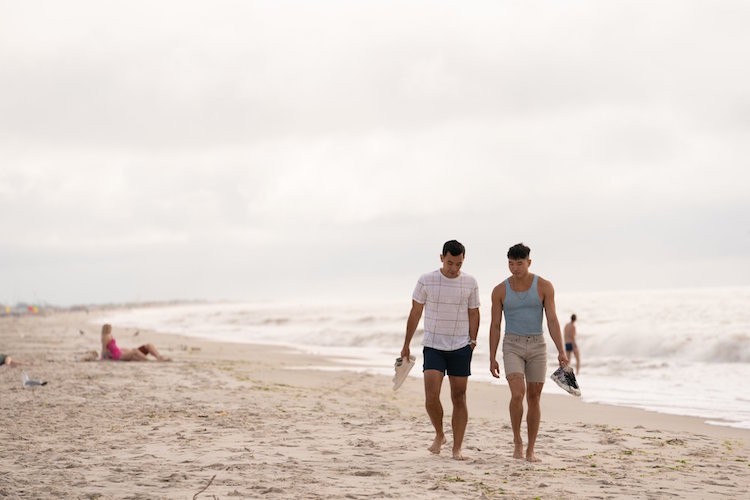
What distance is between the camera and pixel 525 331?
6.90 m

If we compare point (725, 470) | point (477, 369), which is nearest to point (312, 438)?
point (725, 470)

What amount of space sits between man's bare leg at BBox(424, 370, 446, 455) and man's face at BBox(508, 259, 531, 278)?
45.7 inches

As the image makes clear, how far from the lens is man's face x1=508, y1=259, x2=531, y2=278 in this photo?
6.86m

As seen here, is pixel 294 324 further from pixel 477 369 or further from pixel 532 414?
pixel 532 414

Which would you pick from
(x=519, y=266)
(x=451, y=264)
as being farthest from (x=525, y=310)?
(x=451, y=264)

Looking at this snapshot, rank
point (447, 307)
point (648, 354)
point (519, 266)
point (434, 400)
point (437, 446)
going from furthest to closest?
point (648, 354) → point (437, 446) → point (434, 400) → point (447, 307) → point (519, 266)

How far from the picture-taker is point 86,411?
9750 millimetres

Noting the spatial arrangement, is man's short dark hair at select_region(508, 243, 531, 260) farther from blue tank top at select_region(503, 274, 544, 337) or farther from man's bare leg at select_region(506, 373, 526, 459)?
man's bare leg at select_region(506, 373, 526, 459)

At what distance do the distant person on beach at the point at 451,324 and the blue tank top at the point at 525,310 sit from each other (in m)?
0.31

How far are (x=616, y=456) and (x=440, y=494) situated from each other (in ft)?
8.28

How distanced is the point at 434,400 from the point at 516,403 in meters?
0.76

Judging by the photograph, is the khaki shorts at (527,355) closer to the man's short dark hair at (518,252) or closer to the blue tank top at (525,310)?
the blue tank top at (525,310)

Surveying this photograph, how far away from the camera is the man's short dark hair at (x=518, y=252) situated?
6863 millimetres

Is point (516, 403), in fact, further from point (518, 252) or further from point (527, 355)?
point (518, 252)
